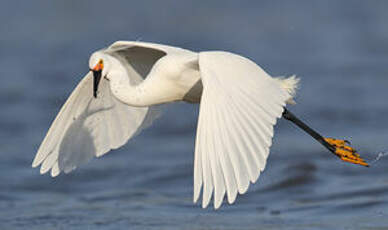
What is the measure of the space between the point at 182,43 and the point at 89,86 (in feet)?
29.9

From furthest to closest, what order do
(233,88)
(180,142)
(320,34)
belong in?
1. (320,34)
2. (180,142)
3. (233,88)

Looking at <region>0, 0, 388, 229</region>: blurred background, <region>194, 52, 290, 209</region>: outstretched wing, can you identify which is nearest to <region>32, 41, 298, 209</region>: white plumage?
<region>194, 52, 290, 209</region>: outstretched wing

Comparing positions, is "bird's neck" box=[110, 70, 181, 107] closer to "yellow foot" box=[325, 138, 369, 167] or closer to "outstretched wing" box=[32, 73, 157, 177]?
"outstretched wing" box=[32, 73, 157, 177]

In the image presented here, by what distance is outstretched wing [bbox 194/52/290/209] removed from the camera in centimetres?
573

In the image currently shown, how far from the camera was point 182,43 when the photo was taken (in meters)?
17.0

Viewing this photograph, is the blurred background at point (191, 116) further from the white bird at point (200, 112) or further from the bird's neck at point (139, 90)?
the bird's neck at point (139, 90)

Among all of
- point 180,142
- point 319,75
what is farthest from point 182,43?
point 180,142

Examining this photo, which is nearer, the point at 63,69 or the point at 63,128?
the point at 63,128

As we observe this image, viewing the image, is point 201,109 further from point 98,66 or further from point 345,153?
point 345,153

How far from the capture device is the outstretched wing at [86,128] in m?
7.90

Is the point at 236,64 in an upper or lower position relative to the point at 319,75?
upper

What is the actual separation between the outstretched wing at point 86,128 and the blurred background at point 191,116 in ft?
2.14

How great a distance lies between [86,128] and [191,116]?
497 cm

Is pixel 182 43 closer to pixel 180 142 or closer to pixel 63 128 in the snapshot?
pixel 180 142
